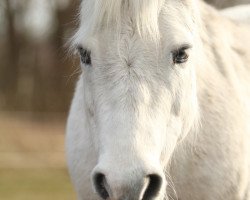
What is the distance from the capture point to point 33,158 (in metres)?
15.2

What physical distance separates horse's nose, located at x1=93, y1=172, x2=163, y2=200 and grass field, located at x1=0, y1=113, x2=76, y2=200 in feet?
24.9

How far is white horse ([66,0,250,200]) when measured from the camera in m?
3.47

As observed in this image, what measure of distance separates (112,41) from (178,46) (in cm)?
34

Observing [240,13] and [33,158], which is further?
[33,158]

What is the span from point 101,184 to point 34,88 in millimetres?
17862

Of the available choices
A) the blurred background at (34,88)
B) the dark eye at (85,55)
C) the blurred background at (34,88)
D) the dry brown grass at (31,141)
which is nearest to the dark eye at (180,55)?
the dark eye at (85,55)

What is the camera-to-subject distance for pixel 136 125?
351cm

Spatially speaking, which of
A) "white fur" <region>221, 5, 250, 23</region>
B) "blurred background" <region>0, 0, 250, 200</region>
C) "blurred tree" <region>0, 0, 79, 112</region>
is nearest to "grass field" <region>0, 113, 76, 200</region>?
"blurred background" <region>0, 0, 250, 200</region>

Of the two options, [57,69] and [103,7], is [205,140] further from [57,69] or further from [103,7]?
[57,69]

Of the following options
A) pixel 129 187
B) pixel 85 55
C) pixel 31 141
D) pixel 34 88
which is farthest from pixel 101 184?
pixel 34 88

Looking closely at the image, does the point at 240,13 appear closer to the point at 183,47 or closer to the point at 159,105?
the point at 183,47

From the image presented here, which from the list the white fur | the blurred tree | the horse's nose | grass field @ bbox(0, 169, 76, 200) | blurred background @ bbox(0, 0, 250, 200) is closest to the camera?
the horse's nose

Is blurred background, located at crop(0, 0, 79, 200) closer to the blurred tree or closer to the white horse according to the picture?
the blurred tree

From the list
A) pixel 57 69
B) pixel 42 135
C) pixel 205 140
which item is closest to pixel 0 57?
pixel 57 69
